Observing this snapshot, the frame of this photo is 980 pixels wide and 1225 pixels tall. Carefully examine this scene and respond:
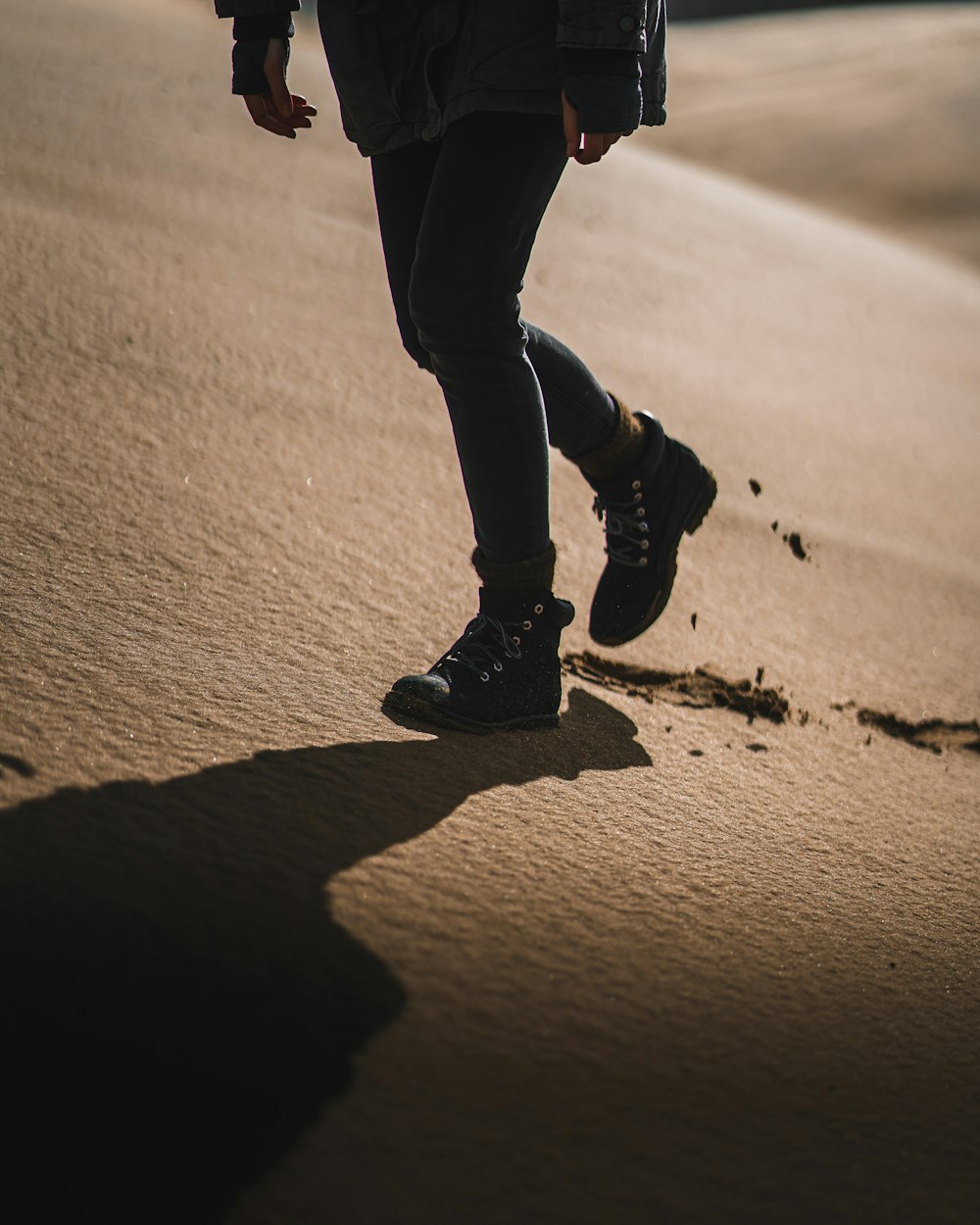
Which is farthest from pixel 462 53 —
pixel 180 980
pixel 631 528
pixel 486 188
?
pixel 180 980

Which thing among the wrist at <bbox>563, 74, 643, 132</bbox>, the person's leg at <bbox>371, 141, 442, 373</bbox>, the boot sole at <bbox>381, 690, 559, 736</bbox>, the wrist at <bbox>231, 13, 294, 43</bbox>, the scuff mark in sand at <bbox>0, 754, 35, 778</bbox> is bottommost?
the scuff mark in sand at <bbox>0, 754, 35, 778</bbox>

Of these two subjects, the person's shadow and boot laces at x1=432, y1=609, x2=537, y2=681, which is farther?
boot laces at x1=432, y1=609, x2=537, y2=681

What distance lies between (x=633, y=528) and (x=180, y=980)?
Answer: 852 millimetres

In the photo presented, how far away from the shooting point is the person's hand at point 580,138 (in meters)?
0.99

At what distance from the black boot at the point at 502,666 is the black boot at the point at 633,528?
0.21 metres

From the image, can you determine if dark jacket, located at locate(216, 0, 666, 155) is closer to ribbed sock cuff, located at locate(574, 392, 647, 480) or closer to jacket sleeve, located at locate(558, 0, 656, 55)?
jacket sleeve, located at locate(558, 0, 656, 55)

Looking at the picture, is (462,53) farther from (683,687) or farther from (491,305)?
(683,687)

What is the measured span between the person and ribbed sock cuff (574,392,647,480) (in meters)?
0.08

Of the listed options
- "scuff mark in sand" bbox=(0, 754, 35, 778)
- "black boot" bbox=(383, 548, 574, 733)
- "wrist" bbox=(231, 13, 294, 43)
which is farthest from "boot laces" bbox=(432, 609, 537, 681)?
"wrist" bbox=(231, 13, 294, 43)

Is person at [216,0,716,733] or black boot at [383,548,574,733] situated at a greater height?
person at [216,0,716,733]

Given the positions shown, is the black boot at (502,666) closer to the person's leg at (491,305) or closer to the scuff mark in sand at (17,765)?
the person's leg at (491,305)

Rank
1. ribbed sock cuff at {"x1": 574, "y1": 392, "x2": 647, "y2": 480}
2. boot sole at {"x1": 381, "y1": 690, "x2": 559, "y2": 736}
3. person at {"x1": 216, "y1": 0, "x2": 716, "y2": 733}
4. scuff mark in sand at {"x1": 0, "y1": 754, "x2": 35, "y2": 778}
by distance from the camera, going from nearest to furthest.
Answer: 1. scuff mark in sand at {"x1": 0, "y1": 754, "x2": 35, "y2": 778}
2. person at {"x1": 216, "y1": 0, "x2": 716, "y2": 733}
3. boot sole at {"x1": 381, "y1": 690, "x2": 559, "y2": 736}
4. ribbed sock cuff at {"x1": 574, "y1": 392, "x2": 647, "y2": 480}

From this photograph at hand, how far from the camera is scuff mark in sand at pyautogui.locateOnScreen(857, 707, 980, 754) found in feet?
4.83

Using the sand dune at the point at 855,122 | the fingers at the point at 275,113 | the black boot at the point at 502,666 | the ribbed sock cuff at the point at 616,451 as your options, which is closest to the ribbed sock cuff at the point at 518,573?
the black boot at the point at 502,666
